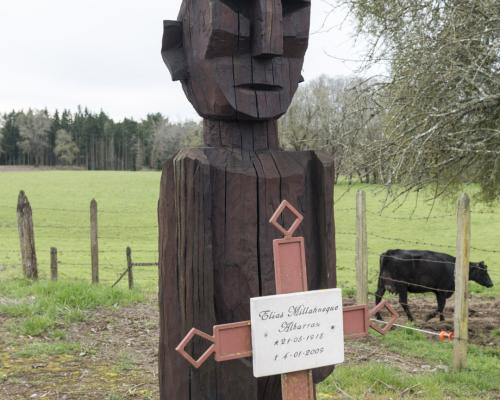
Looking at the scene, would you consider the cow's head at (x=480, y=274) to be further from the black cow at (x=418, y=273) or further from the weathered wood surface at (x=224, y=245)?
the weathered wood surface at (x=224, y=245)

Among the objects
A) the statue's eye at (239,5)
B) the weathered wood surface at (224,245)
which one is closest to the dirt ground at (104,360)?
the weathered wood surface at (224,245)

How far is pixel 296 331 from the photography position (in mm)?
1995

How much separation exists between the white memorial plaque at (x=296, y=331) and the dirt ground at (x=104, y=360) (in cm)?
312

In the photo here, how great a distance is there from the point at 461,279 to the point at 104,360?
150 inches

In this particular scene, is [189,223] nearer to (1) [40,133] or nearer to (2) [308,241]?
(2) [308,241]

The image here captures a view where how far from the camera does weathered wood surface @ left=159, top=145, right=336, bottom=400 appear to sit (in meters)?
2.71

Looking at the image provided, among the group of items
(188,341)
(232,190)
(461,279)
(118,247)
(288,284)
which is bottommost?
(118,247)

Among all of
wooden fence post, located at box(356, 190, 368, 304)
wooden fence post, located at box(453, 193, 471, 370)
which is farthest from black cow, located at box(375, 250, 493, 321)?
wooden fence post, located at box(453, 193, 471, 370)

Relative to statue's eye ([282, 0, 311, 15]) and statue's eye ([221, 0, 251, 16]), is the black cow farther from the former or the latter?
statue's eye ([221, 0, 251, 16])

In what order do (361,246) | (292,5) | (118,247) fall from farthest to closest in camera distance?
(118,247) → (361,246) → (292,5)

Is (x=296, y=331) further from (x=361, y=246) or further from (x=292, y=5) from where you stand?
(x=361, y=246)

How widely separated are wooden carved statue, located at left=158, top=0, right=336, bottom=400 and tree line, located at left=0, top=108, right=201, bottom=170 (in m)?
68.4

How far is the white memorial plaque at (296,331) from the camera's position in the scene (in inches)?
76.3

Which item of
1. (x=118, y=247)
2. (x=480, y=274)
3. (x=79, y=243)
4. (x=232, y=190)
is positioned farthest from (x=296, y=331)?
(x=79, y=243)
